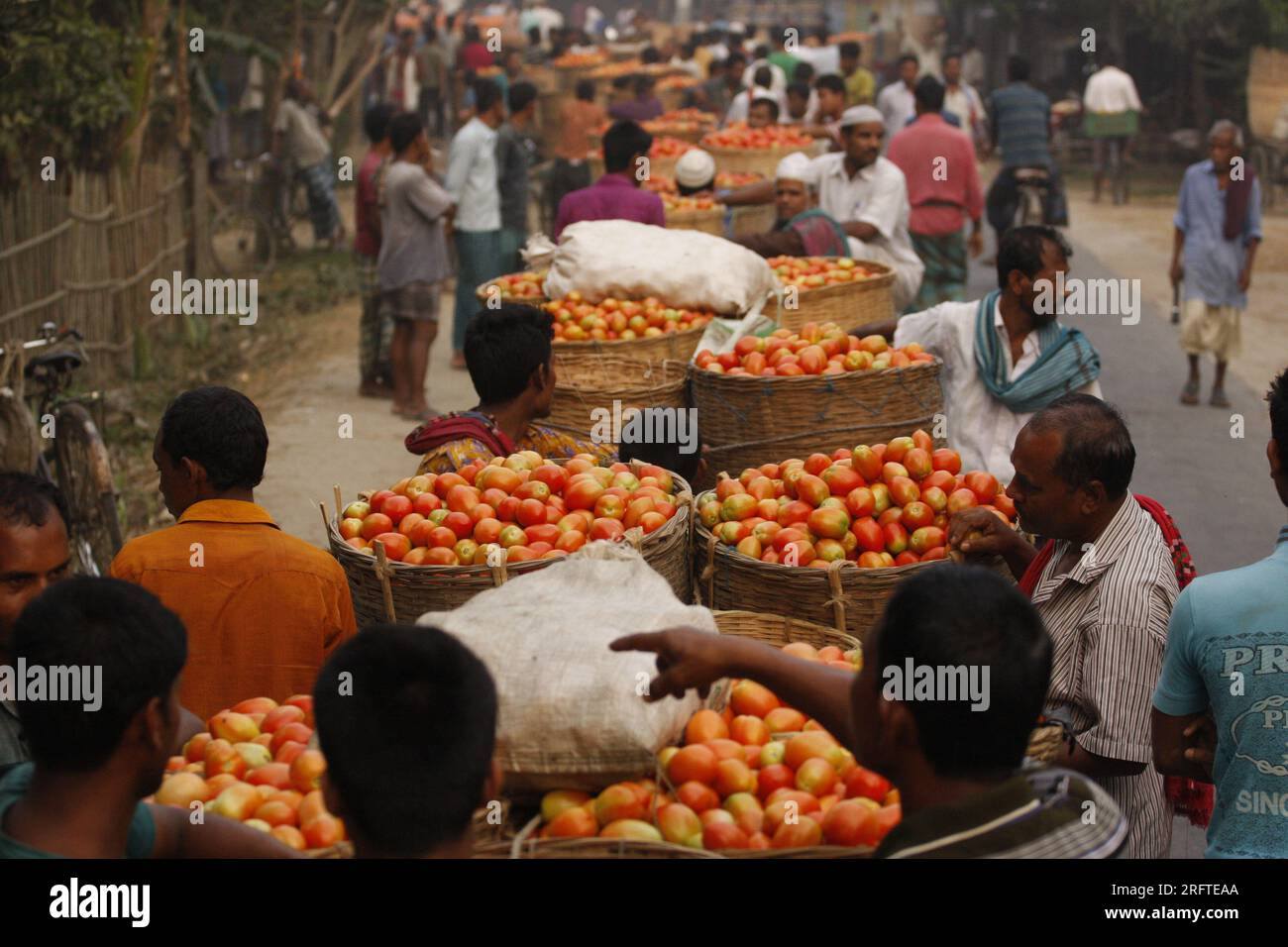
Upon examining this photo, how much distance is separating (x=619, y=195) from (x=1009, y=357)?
376 cm

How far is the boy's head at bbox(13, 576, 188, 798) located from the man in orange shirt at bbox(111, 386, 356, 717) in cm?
138

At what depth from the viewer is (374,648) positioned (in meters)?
2.20

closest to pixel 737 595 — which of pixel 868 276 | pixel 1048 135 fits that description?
pixel 868 276

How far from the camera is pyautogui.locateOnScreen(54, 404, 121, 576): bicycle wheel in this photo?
21.5 feet

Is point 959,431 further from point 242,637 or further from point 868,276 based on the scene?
point 242,637

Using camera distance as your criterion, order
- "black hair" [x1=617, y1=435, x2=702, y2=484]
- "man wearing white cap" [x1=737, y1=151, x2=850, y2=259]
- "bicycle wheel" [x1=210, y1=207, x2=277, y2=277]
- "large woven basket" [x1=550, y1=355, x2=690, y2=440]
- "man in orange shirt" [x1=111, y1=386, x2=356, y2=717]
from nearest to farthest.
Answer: "man in orange shirt" [x1=111, y1=386, x2=356, y2=717]
"black hair" [x1=617, y1=435, x2=702, y2=484]
"large woven basket" [x1=550, y1=355, x2=690, y2=440]
"man wearing white cap" [x1=737, y1=151, x2=850, y2=259]
"bicycle wheel" [x1=210, y1=207, x2=277, y2=277]

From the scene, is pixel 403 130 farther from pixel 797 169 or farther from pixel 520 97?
pixel 797 169

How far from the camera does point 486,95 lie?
34.7ft

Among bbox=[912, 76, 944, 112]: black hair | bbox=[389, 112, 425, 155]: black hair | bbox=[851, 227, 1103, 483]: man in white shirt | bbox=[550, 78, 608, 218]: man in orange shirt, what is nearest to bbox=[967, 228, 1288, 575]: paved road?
bbox=[851, 227, 1103, 483]: man in white shirt

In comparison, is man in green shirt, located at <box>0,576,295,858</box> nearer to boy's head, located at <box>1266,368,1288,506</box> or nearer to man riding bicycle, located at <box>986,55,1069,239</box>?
boy's head, located at <box>1266,368,1288,506</box>

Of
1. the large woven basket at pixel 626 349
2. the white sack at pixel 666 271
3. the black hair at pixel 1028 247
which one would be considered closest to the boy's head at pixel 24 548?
the black hair at pixel 1028 247

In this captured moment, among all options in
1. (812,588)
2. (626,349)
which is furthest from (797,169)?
(812,588)
